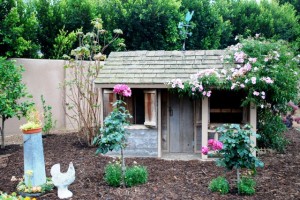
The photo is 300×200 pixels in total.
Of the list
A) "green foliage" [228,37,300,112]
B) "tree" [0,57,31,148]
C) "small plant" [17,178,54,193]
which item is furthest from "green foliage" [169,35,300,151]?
"tree" [0,57,31,148]

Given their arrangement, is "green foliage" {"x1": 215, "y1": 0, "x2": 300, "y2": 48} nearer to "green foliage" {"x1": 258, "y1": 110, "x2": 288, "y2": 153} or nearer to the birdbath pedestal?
"green foliage" {"x1": 258, "y1": 110, "x2": 288, "y2": 153}

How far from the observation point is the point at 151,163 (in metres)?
7.37

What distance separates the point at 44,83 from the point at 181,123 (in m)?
5.00

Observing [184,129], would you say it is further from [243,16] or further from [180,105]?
[243,16]

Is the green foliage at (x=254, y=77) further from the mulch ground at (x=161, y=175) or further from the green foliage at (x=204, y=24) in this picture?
the green foliage at (x=204, y=24)

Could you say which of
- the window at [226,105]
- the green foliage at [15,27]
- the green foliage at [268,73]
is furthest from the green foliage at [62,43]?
the green foliage at [268,73]

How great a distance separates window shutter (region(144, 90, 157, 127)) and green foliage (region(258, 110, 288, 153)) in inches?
103

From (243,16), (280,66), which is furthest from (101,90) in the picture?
(243,16)

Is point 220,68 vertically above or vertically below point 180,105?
above

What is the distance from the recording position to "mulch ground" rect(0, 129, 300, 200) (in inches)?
217

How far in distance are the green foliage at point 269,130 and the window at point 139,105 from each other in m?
2.68

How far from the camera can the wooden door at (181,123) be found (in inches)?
331

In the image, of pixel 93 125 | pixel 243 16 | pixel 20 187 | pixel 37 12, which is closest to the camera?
pixel 20 187

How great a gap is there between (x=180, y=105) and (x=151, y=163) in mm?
1767
